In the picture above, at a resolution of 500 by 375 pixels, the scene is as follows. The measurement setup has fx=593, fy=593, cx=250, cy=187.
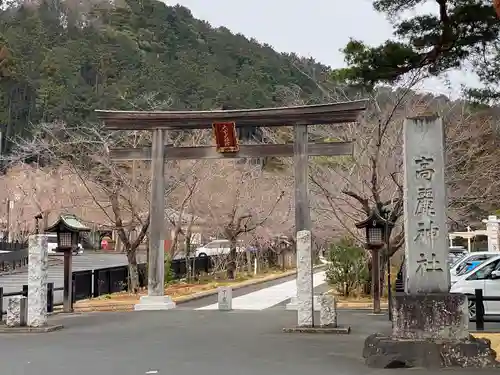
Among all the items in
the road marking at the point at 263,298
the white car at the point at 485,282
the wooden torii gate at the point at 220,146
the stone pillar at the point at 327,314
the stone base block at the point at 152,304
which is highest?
the wooden torii gate at the point at 220,146

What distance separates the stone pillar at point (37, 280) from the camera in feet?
42.9

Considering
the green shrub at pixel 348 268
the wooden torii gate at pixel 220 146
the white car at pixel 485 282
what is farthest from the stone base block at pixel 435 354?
the green shrub at pixel 348 268

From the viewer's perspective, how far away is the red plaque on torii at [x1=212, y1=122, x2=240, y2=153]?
57.6 ft

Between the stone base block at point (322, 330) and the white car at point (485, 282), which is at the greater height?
the white car at point (485, 282)

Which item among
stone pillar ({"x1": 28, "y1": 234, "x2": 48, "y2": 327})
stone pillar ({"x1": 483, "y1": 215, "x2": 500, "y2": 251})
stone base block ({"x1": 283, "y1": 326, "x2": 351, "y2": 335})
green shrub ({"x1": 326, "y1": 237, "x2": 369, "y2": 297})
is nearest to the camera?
stone base block ({"x1": 283, "y1": 326, "x2": 351, "y2": 335})

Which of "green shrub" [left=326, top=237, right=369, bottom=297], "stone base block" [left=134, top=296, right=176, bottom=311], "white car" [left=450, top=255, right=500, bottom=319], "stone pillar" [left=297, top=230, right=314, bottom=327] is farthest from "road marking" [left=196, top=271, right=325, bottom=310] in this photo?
"white car" [left=450, top=255, right=500, bottom=319]

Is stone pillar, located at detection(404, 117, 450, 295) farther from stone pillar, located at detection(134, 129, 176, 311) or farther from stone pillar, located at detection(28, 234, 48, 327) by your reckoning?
stone pillar, located at detection(134, 129, 176, 311)

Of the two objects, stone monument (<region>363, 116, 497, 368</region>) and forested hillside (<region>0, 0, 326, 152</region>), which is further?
forested hillside (<region>0, 0, 326, 152</region>)

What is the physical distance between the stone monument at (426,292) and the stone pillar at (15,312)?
7989mm

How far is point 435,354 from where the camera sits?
8344 millimetres

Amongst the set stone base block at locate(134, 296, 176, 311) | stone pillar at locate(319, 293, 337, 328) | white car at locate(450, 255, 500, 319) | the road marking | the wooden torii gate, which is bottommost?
the road marking

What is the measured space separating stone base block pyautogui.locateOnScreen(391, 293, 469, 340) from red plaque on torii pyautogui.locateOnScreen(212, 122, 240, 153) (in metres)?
9.69

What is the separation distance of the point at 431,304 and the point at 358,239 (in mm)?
11999

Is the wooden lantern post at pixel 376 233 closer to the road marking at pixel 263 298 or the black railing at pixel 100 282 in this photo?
the road marking at pixel 263 298
